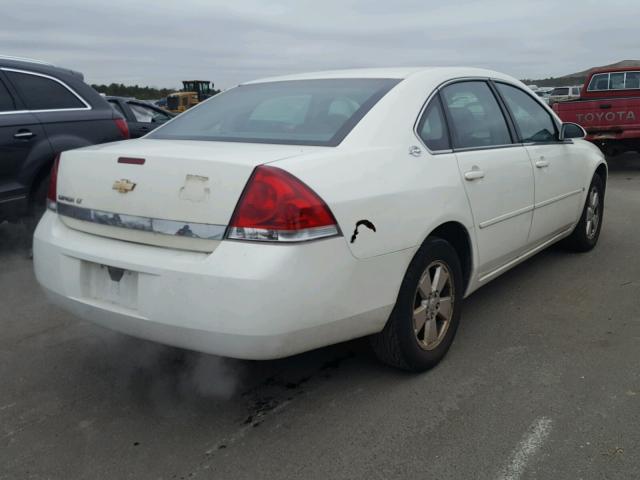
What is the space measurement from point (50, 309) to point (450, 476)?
3.05m

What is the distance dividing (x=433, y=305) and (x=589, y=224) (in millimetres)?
2881

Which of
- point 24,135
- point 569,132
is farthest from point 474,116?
point 24,135

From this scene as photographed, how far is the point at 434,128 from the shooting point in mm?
3264

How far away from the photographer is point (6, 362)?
3.41m

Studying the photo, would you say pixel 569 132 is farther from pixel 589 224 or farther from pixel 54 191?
pixel 54 191

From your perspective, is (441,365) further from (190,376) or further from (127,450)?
(127,450)

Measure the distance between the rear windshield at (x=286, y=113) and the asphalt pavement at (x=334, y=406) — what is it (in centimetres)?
121

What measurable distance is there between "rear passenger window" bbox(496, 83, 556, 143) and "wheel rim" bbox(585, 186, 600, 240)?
0.95 meters

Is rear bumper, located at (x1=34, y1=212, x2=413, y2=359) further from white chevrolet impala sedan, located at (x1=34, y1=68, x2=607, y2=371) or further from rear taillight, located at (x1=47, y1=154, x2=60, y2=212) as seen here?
rear taillight, located at (x1=47, y1=154, x2=60, y2=212)

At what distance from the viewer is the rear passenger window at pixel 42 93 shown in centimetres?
561

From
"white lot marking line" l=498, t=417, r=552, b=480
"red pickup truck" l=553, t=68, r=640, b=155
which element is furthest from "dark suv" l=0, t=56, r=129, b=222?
"red pickup truck" l=553, t=68, r=640, b=155

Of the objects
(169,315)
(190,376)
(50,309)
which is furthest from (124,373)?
(50,309)

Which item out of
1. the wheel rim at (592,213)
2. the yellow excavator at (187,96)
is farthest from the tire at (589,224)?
the yellow excavator at (187,96)

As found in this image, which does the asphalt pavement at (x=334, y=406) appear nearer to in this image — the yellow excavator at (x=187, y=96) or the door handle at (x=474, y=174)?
the door handle at (x=474, y=174)
